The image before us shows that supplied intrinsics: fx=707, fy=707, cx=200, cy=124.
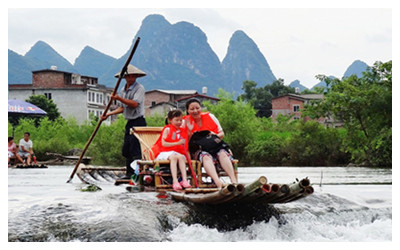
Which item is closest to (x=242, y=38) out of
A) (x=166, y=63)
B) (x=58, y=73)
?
(x=166, y=63)

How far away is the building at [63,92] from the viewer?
49.1 m

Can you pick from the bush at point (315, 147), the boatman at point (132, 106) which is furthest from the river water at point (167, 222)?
the bush at point (315, 147)

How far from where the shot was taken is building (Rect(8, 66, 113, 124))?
49062mm

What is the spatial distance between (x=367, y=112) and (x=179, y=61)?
96988 millimetres

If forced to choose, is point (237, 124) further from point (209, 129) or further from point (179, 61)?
point (179, 61)

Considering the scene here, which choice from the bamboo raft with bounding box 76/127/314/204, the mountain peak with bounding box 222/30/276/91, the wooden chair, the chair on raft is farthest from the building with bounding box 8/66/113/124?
the mountain peak with bounding box 222/30/276/91

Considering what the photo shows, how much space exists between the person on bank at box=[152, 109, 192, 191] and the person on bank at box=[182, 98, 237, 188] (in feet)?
0.31

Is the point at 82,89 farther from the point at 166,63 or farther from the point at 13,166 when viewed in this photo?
the point at 166,63

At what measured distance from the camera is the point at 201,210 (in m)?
6.05

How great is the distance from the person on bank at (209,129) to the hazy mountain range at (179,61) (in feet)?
331

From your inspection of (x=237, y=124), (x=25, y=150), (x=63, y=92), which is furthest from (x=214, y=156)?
(x=63, y=92)

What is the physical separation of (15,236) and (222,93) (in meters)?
27.6

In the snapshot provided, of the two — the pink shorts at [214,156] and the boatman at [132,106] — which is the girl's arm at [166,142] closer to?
the pink shorts at [214,156]

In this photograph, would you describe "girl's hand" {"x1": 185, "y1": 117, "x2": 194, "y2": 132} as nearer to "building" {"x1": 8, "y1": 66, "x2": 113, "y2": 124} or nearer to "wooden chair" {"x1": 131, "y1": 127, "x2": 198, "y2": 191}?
"wooden chair" {"x1": 131, "y1": 127, "x2": 198, "y2": 191}
